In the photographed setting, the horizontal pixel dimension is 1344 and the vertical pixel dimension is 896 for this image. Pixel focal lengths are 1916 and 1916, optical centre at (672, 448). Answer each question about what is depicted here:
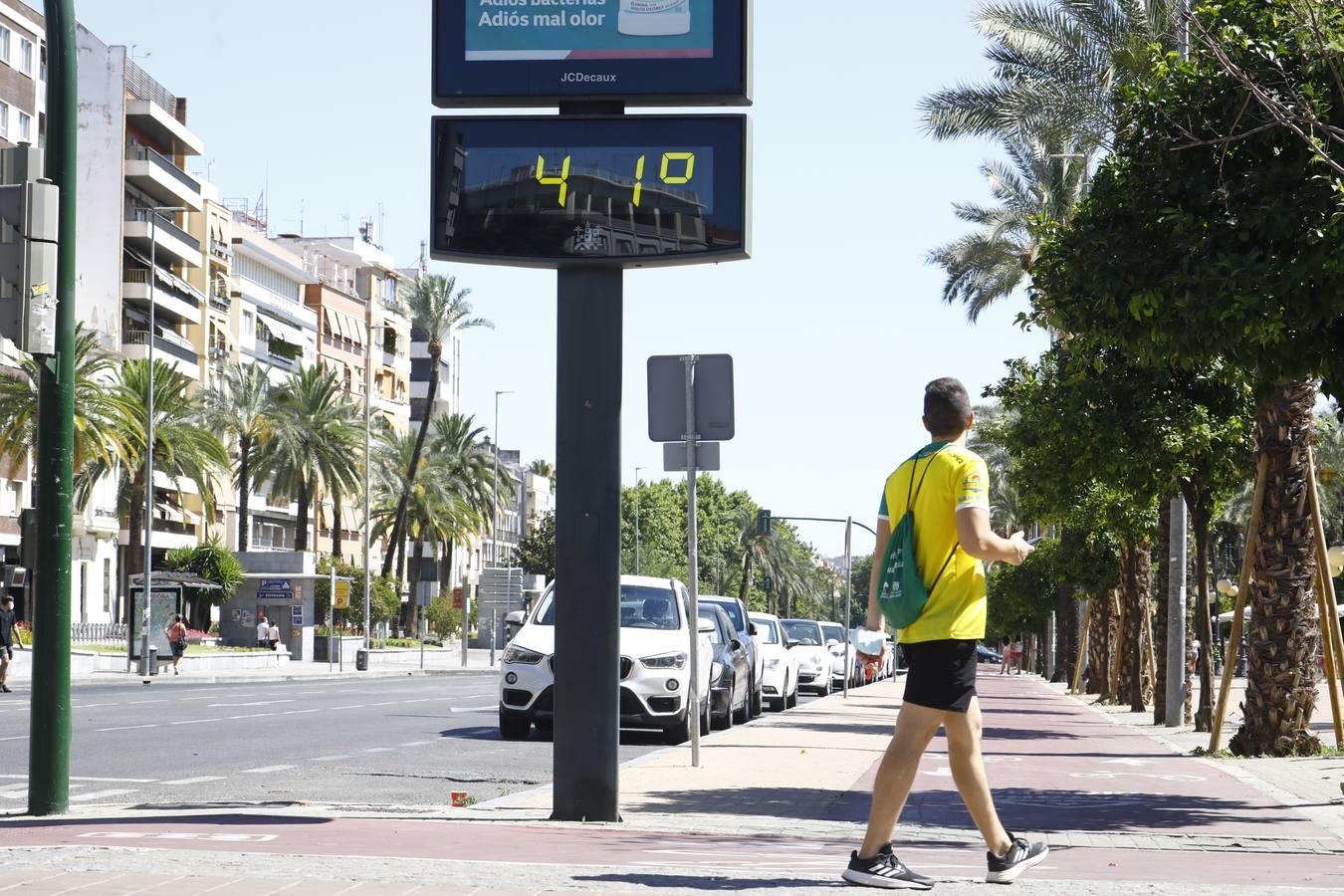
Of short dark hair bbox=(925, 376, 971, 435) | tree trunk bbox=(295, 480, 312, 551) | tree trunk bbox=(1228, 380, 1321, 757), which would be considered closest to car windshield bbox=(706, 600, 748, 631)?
tree trunk bbox=(1228, 380, 1321, 757)

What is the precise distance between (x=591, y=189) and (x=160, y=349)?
72.5m

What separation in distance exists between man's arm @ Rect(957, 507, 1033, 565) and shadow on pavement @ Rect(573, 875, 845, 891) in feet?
4.43

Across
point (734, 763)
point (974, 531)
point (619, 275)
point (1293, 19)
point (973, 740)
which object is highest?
point (1293, 19)

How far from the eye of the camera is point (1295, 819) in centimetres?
1118

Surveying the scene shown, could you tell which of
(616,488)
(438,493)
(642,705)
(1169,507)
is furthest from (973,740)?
(438,493)

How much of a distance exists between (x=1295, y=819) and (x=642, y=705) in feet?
28.4

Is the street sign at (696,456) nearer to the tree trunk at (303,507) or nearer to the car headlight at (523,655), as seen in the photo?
the car headlight at (523,655)

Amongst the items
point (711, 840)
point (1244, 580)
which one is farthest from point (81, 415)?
point (711, 840)

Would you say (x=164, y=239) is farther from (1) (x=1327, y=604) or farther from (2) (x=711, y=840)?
(2) (x=711, y=840)

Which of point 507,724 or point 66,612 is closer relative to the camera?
point 66,612

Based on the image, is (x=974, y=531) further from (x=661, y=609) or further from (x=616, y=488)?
(x=661, y=609)

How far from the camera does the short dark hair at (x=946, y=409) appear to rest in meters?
7.23

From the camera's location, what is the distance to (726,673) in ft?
71.8

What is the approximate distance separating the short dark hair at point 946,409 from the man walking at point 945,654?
0.09 meters
